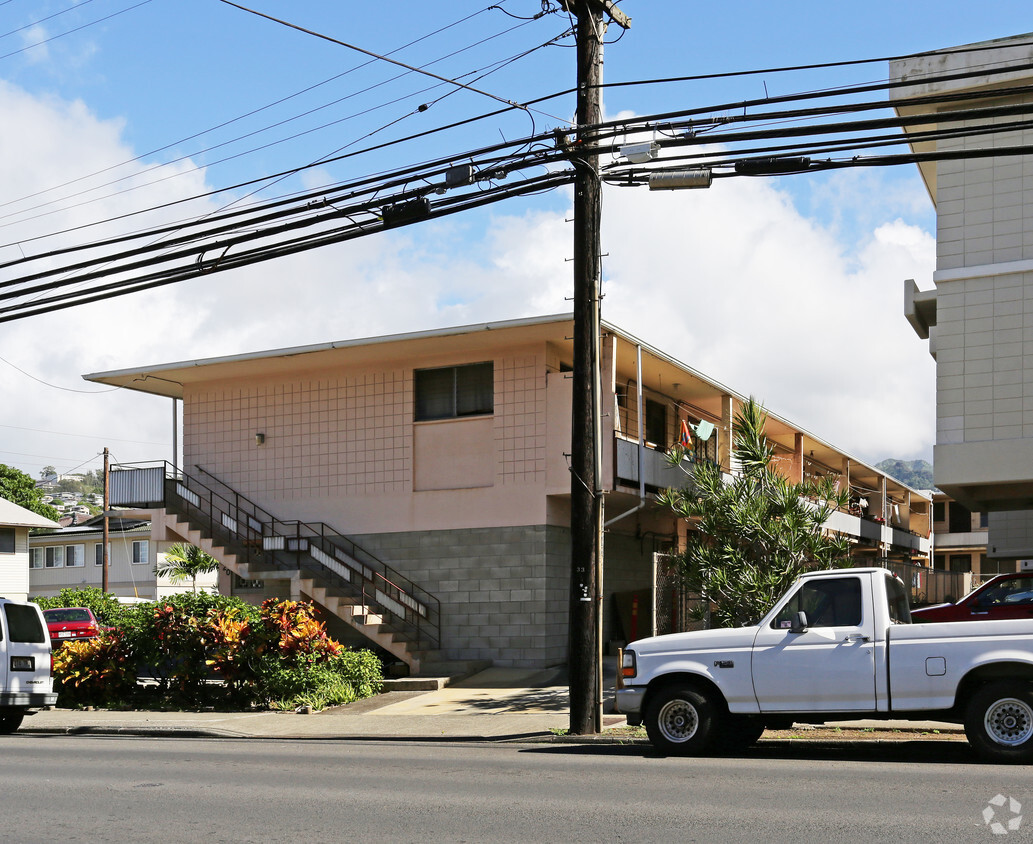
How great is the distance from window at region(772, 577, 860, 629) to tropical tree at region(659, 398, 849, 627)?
206 inches

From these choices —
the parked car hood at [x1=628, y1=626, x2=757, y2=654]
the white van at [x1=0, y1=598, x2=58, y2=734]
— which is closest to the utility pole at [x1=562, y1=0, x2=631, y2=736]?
the parked car hood at [x1=628, y1=626, x2=757, y2=654]

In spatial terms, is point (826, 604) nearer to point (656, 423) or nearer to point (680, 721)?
point (680, 721)

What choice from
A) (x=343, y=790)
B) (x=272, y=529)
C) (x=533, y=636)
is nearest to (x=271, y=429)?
(x=272, y=529)

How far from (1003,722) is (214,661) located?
13129 mm

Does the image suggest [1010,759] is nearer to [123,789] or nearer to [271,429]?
[123,789]

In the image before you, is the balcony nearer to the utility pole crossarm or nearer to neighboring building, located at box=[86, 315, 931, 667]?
neighboring building, located at box=[86, 315, 931, 667]

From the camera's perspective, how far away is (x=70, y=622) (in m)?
26.5

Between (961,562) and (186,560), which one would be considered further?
(961,562)

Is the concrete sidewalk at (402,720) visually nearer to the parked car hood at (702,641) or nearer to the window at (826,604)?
the parked car hood at (702,641)

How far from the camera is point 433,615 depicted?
24797mm

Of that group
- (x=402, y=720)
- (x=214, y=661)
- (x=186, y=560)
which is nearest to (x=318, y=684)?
(x=214, y=661)

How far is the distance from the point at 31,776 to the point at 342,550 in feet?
46.9

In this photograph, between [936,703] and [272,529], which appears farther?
[272,529]

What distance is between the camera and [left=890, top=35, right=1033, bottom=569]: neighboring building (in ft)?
69.4
